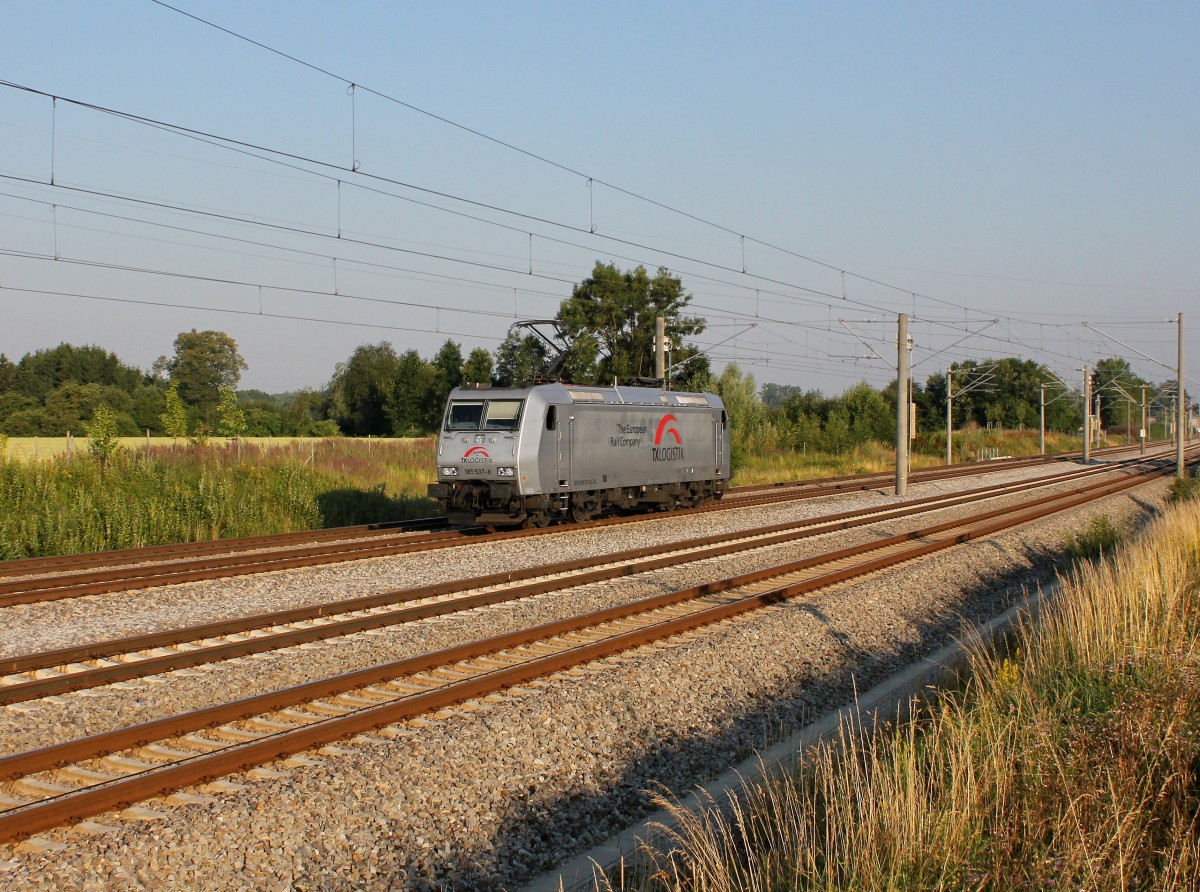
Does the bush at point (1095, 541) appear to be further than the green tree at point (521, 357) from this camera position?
No

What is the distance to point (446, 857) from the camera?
18.2ft

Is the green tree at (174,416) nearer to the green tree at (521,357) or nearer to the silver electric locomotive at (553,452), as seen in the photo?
the silver electric locomotive at (553,452)

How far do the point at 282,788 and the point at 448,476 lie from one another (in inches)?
588

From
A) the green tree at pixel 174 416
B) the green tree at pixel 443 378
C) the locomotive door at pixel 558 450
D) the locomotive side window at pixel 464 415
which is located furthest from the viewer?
the green tree at pixel 443 378

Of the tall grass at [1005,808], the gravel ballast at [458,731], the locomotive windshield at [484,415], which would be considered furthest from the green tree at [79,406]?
the tall grass at [1005,808]

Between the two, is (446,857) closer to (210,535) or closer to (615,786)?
(615,786)

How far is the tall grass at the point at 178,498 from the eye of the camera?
1848 cm

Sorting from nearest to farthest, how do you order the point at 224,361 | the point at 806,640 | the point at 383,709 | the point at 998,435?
the point at 383,709 < the point at 806,640 < the point at 998,435 < the point at 224,361

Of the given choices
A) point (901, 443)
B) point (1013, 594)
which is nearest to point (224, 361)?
point (901, 443)

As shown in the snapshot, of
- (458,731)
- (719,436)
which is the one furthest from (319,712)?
(719,436)

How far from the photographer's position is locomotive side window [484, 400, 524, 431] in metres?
20.8

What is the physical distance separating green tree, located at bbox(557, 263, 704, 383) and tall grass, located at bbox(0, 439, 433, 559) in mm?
23763

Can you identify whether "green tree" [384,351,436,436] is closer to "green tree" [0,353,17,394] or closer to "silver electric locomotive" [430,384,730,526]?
"green tree" [0,353,17,394]

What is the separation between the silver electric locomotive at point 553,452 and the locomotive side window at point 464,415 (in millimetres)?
20
